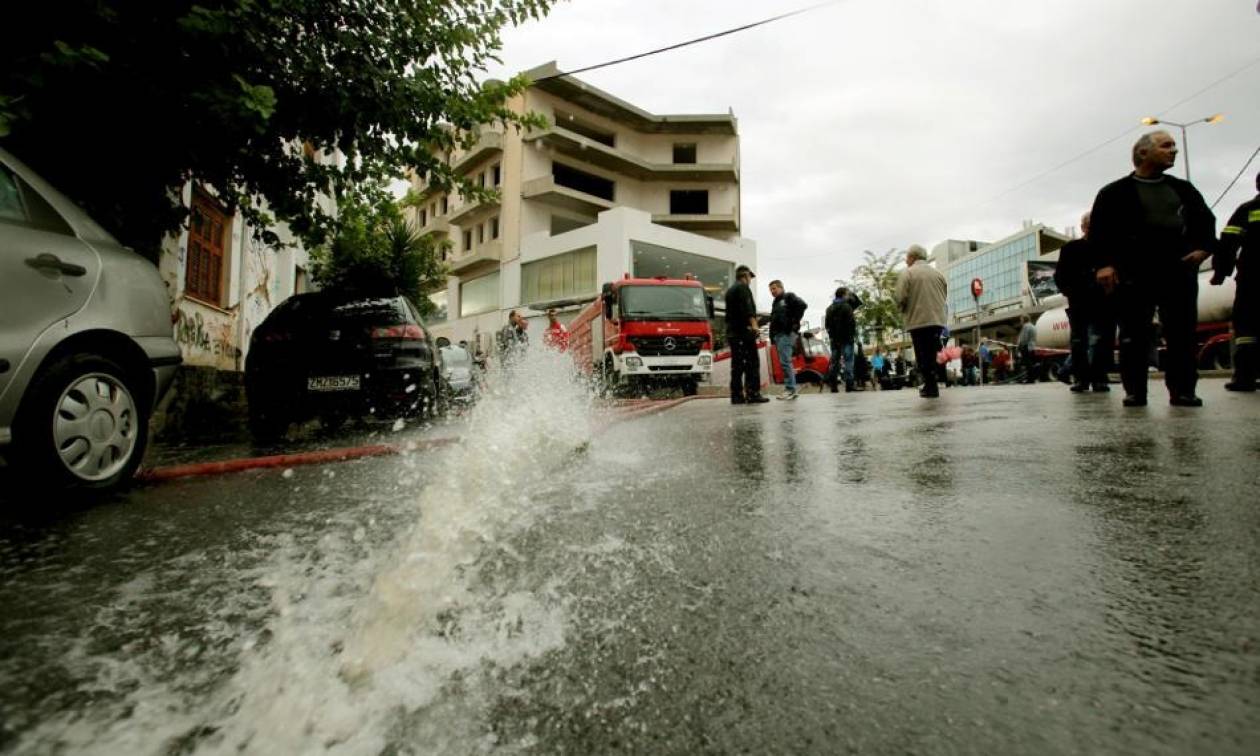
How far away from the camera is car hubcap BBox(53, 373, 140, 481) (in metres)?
2.92

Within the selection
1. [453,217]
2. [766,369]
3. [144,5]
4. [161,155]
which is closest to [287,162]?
[161,155]

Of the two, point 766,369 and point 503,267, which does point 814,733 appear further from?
point 503,267

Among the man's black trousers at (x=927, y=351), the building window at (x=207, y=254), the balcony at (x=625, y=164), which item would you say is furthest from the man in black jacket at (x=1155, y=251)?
the balcony at (x=625, y=164)

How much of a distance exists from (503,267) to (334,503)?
3062 centimetres

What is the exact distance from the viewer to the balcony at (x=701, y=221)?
115 ft

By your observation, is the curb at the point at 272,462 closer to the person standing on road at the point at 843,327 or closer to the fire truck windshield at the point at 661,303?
the fire truck windshield at the point at 661,303

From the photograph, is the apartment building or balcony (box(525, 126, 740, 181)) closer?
the apartment building

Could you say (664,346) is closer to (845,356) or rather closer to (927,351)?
(845,356)

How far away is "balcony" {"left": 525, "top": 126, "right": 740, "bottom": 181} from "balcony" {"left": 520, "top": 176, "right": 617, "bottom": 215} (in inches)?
68.8

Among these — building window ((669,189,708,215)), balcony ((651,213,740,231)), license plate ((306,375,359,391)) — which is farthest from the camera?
building window ((669,189,708,215))

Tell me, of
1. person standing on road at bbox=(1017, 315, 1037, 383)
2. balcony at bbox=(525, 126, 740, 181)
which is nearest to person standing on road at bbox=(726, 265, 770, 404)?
person standing on road at bbox=(1017, 315, 1037, 383)

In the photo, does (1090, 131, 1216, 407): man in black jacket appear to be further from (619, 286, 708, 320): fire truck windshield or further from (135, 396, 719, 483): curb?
(619, 286, 708, 320): fire truck windshield

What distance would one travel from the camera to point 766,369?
16.7 m

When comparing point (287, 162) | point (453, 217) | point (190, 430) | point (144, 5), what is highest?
point (453, 217)
